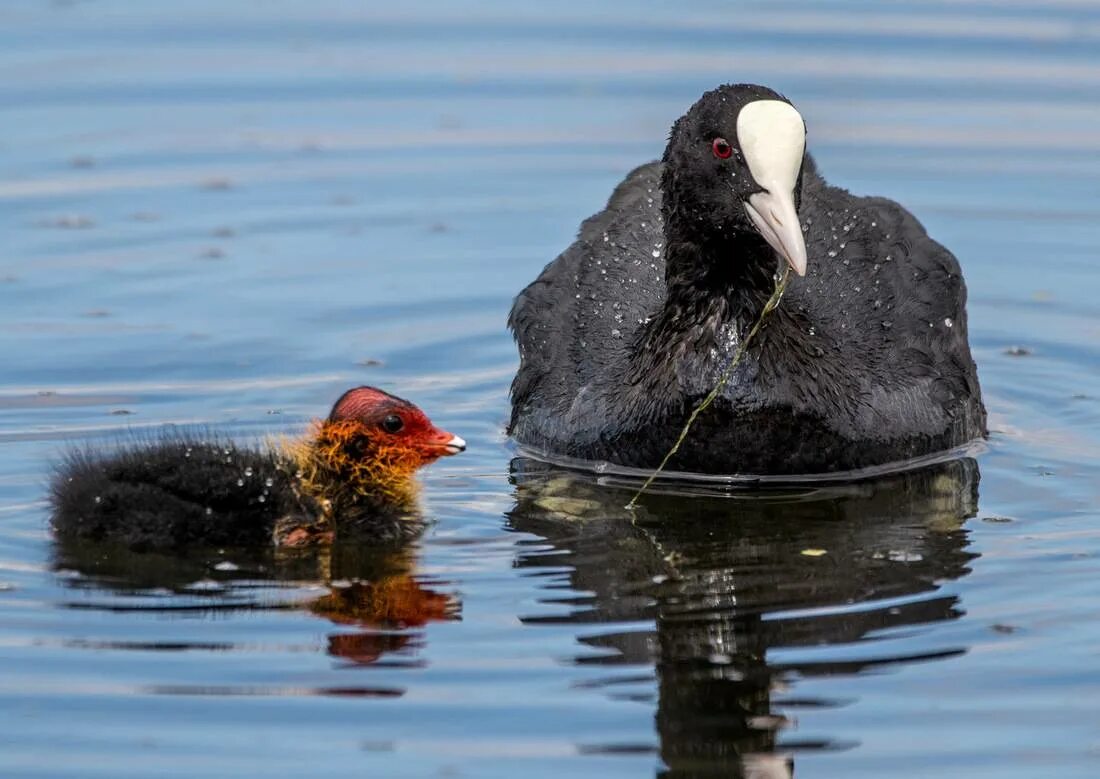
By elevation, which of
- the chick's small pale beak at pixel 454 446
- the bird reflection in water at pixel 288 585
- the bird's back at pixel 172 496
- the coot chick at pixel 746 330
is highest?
the coot chick at pixel 746 330

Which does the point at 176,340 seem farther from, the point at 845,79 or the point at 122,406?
the point at 845,79

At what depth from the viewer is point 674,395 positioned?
8.30 metres

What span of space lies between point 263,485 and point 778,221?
1958 millimetres

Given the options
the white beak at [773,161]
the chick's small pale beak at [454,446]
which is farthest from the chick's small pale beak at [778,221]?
the chick's small pale beak at [454,446]

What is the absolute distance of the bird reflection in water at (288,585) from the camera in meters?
6.92

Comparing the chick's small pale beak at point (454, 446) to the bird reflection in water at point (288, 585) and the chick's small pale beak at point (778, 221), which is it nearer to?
the bird reflection in water at point (288, 585)

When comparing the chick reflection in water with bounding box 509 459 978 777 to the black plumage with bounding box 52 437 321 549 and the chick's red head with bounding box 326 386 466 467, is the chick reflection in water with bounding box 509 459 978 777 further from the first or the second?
the black plumage with bounding box 52 437 321 549

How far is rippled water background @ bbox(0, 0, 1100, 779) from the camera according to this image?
616 centimetres

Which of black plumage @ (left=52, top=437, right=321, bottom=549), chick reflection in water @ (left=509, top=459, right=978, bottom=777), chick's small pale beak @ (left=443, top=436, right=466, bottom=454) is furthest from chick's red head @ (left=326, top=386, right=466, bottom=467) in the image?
chick reflection in water @ (left=509, top=459, right=978, bottom=777)

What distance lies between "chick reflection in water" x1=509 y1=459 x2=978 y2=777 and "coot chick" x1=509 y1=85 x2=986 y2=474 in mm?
171

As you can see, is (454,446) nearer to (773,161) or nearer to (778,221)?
(778,221)

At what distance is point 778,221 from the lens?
793cm

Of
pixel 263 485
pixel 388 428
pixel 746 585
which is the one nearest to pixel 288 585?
pixel 263 485

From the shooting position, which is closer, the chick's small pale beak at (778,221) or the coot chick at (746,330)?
the chick's small pale beak at (778,221)
